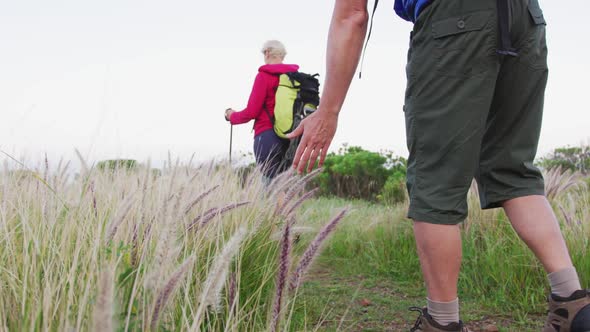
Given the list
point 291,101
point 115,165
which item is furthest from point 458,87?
point 291,101

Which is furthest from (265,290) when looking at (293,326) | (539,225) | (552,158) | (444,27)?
(552,158)

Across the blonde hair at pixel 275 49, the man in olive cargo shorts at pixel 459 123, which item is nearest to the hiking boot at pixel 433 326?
the man in olive cargo shorts at pixel 459 123

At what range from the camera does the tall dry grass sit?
3.30ft

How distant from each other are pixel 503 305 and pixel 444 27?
6.11ft

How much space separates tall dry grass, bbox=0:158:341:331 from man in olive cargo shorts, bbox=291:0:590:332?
492 millimetres

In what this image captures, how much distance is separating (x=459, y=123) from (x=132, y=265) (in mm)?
1133

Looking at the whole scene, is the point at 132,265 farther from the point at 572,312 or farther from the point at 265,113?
the point at 265,113

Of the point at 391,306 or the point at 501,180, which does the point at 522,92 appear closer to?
the point at 501,180

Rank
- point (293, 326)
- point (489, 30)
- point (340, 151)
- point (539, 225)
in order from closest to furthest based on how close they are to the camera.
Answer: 1. point (489, 30)
2. point (539, 225)
3. point (293, 326)
4. point (340, 151)

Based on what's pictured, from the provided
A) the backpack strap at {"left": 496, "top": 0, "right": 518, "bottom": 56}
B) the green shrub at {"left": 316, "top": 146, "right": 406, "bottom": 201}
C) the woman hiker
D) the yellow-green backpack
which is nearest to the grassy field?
the backpack strap at {"left": 496, "top": 0, "right": 518, "bottom": 56}

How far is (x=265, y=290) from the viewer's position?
7.13 feet

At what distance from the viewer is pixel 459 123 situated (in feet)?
5.64

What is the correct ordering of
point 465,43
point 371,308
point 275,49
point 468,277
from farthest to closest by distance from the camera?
1. point 275,49
2. point 468,277
3. point 371,308
4. point 465,43

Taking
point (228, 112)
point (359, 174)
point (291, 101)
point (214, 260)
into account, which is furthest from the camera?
point (359, 174)
